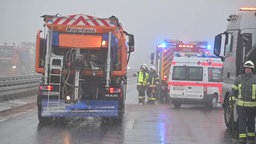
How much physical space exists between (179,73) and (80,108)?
7.73 m

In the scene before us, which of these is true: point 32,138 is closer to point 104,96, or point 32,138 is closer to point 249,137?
point 104,96

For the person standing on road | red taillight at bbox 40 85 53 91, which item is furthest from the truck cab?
the person standing on road

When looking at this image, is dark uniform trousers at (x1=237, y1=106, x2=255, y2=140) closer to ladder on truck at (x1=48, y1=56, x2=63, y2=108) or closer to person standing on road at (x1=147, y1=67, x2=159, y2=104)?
ladder on truck at (x1=48, y1=56, x2=63, y2=108)

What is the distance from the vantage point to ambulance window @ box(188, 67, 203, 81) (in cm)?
1775

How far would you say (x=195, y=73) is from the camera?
705 inches

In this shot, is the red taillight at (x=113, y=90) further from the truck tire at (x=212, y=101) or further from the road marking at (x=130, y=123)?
the truck tire at (x=212, y=101)

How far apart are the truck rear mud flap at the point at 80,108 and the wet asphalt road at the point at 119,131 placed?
11.8 inches

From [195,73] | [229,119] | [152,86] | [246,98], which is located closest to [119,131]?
[229,119]

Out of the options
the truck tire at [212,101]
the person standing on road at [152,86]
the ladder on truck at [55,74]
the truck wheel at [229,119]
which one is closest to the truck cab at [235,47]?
the truck wheel at [229,119]

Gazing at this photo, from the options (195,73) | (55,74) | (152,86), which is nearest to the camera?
(55,74)

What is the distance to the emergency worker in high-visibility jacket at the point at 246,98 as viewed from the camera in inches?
332

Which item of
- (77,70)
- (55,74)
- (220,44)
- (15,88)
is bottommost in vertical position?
(15,88)

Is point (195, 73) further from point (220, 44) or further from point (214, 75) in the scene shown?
point (220, 44)

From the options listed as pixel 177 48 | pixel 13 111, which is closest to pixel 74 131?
pixel 13 111
